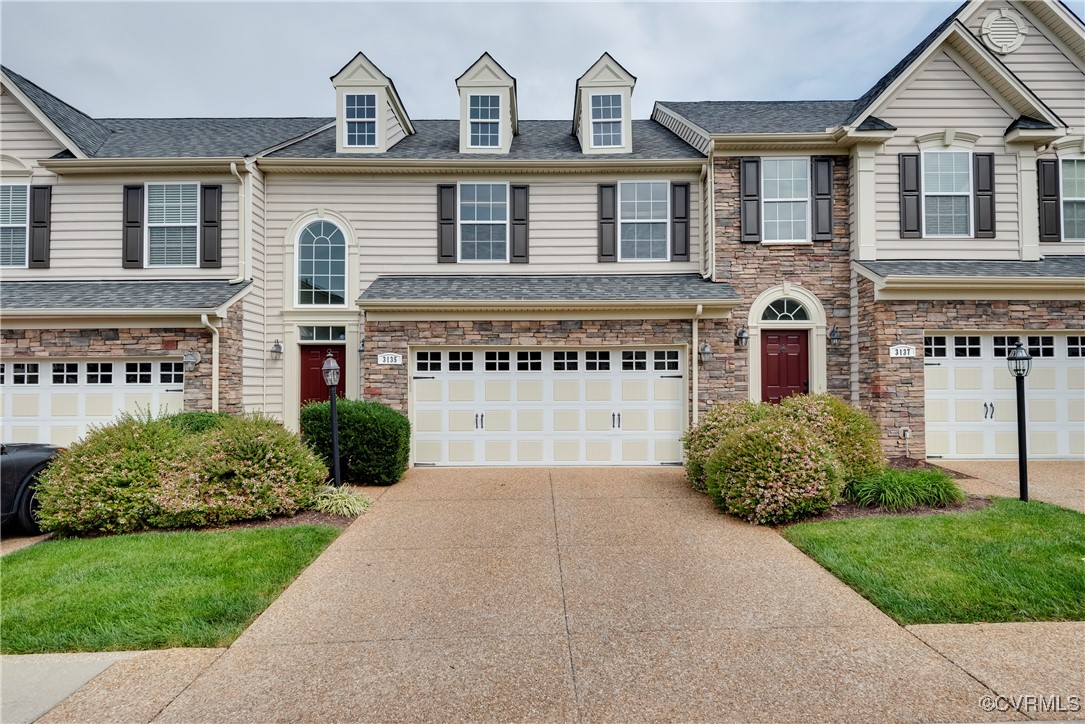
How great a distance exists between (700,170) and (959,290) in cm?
519

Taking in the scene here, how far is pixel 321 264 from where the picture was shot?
11000 mm

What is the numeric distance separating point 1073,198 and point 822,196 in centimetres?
504

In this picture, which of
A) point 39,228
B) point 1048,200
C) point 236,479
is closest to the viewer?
point 236,479

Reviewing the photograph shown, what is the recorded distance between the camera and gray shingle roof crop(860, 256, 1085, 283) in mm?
9531

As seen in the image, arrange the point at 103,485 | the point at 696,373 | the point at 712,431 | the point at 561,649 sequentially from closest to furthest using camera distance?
the point at 561,649
the point at 103,485
the point at 712,431
the point at 696,373

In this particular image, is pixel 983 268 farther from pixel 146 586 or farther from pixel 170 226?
pixel 170 226

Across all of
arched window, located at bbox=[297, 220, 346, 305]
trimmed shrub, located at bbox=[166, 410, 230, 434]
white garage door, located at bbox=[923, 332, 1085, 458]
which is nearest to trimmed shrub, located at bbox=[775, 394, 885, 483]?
white garage door, located at bbox=[923, 332, 1085, 458]

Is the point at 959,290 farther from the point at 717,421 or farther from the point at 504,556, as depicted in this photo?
the point at 504,556

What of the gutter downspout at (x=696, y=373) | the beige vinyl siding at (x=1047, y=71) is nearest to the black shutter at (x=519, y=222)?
the gutter downspout at (x=696, y=373)

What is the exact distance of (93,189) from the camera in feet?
35.3

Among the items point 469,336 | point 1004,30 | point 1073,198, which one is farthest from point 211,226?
point 1073,198

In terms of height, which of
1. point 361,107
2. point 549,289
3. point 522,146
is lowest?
point 549,289

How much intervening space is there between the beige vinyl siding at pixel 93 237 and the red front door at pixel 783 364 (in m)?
10.8

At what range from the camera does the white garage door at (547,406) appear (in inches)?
402
